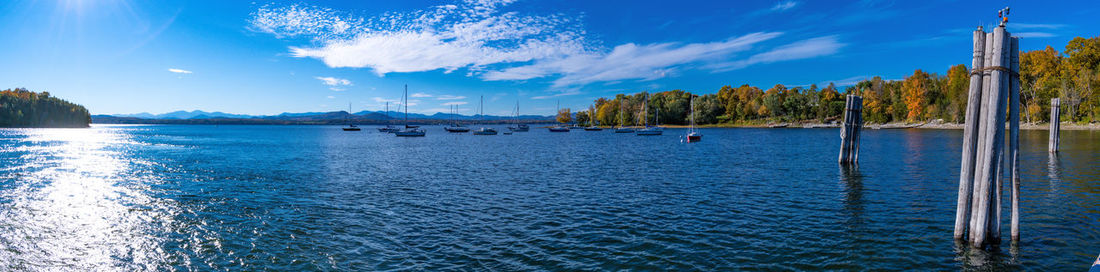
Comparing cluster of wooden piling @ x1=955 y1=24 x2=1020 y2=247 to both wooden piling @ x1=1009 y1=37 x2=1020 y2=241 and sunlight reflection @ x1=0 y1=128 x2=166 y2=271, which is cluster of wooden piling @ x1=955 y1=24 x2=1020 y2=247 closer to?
wooden piling @ x1=1009 y1=37 x2=1020 y2=241

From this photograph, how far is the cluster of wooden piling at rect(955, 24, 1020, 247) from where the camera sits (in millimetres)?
11273

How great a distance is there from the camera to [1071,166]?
33219mm

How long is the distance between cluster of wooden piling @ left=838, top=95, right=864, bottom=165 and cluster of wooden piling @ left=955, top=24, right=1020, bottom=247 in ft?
84.5

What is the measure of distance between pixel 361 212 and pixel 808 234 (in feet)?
55.3

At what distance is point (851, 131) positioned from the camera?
37.3 metres

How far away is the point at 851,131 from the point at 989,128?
93.7 feet

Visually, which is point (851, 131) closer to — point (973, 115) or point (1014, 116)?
point (973, 115)

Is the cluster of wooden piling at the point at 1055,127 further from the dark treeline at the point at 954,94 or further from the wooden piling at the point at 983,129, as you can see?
the dark treeline at the point at 954,94

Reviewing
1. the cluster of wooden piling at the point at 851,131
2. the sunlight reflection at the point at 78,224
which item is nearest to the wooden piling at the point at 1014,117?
the sunlight reflection at the point at 78,224

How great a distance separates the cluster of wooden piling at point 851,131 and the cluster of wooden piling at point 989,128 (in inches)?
1014

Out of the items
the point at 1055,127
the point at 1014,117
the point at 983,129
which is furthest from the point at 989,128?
the point at 1055,127

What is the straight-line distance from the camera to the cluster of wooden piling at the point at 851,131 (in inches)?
1423

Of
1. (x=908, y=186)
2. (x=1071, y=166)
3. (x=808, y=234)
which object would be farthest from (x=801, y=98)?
(x=808, y=234)

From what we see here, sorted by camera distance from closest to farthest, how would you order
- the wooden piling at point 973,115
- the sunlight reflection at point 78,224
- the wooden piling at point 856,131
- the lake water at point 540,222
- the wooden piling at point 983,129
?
the wooden piling at point 983,129, the wooden piling at point 973,115, the lake water at point 540,222, the sunlight reflection at point 78,224, the wooden piling at point 856,131
